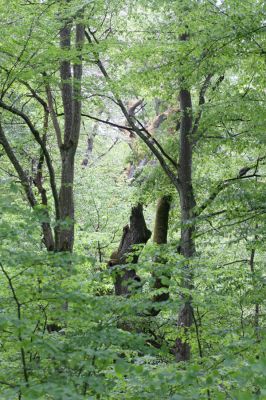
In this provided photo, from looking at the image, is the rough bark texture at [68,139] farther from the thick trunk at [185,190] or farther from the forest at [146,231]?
the thick trunk at [185,190]

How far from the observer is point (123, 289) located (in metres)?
9.55

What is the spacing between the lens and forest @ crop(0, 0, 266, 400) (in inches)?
123

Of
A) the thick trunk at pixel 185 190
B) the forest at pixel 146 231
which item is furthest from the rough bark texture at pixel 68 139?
the thick trunk at pixel 185 190

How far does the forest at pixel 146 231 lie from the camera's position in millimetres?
3119

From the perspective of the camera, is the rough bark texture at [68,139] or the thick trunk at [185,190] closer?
the thick trunk at [185,190]

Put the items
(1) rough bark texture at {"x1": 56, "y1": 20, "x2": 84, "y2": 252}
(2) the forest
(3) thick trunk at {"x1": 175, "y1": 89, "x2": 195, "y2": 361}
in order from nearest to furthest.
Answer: (2) the forest, (3) thick trunk at {"x1": 175, "y1": 89, "x2": 195, "y2": 361}, (1) rough bark texture at {"x1": 56, "y1": 20, "x2": 84, "y2": 252}

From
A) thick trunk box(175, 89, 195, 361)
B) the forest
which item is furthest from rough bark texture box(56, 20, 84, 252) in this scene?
thick trunk box(175, 89, 195, 361)

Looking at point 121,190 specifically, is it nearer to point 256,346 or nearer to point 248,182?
point 248,182

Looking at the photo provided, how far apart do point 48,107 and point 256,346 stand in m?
6.48

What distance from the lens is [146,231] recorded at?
32.8ft

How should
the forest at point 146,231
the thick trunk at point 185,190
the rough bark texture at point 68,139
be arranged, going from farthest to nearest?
the rough bark texture at point 68,139
the thick trunk at point 185,190
the forest at point 146,231

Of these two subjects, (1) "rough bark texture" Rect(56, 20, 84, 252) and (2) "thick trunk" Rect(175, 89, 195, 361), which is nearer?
(2) "thick trunk" Rect(175, 89, 195, 361)

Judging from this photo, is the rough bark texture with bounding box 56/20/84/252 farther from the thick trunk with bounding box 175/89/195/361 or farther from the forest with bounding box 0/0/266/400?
the thick trunk with bounding box 175/89/195/361

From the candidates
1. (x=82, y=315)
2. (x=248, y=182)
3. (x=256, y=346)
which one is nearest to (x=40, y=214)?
(x=82, y=315)
